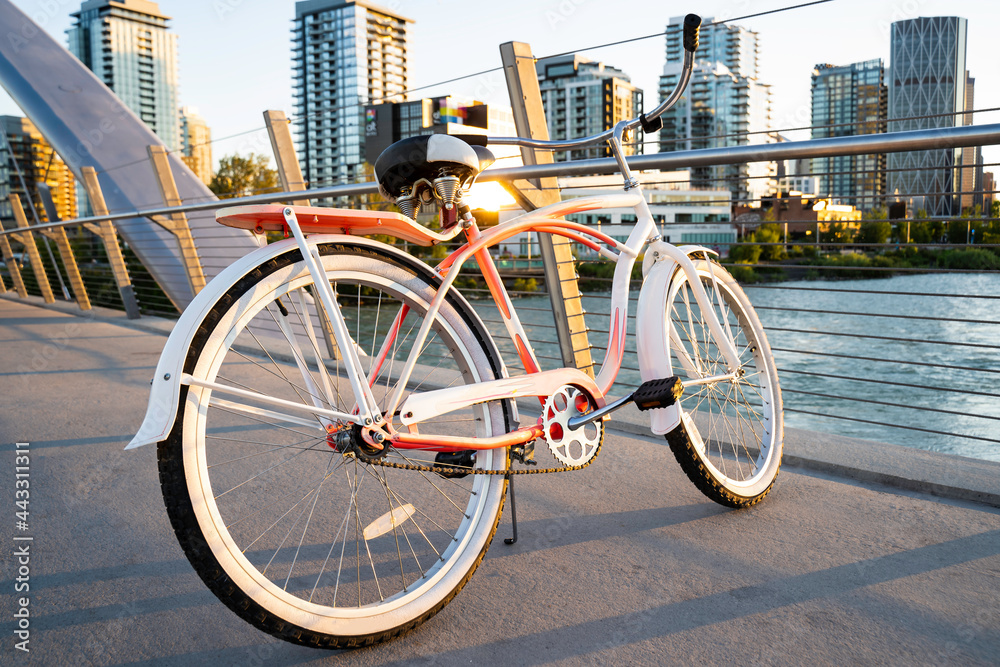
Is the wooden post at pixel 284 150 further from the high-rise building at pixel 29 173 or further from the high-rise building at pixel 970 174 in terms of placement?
the high-rise building at pixel 29 173

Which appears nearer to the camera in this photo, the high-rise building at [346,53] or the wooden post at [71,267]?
the wooden post at [71,267]

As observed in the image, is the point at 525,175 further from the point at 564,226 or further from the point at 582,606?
the point at 582,606

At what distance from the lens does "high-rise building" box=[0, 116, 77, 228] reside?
888 centimetres

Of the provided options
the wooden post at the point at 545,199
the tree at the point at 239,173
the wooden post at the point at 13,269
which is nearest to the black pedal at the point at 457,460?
the wooden post at the point at 545,199

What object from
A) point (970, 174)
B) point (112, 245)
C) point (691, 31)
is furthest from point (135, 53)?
point (691, 31)

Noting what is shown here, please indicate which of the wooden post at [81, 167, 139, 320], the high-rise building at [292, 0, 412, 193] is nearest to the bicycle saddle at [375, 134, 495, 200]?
the wooden post at [81, 167, 139, 320]

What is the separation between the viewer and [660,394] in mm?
1788

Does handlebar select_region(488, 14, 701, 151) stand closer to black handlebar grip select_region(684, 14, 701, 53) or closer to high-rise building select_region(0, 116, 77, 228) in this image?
black handlebar grip select_region(684, 14, 701, 53)

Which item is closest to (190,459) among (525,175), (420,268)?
(420,268)

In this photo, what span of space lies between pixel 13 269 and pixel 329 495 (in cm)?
1096

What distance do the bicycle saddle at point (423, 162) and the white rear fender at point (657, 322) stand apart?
66 cm

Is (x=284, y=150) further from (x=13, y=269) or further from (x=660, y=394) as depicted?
(x=13, y=269)

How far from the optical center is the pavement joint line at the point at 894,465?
2100mm

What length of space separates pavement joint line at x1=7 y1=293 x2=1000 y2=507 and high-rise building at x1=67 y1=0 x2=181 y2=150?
93.9m
